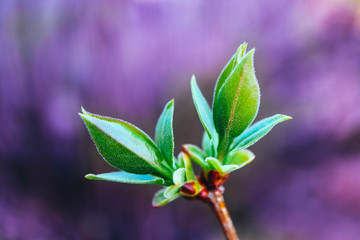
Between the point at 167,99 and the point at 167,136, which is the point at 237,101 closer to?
the point at 167,136

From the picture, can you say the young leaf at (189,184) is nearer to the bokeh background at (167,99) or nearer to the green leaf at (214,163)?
the green leaf at (214,163)

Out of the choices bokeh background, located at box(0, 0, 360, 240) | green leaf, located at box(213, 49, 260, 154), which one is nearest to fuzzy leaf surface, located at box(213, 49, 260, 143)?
green leaf, located at box(213, 49, 260, 154)

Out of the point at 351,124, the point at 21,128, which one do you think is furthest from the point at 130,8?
the point at 351,124

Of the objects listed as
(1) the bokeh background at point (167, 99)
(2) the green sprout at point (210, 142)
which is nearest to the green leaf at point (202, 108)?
(2) the green sprout at point (210, 142)

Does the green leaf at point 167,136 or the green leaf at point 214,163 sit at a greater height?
the green leaf at point 167,136

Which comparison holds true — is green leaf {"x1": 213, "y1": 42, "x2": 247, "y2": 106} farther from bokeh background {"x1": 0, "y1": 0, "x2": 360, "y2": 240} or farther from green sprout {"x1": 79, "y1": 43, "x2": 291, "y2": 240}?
bokeh background {"x1": 0, "y1": 0, "x2": 360, "y2": 240}

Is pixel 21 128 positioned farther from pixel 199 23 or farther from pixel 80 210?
pixel 199 23

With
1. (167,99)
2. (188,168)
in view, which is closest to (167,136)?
(188,168)
